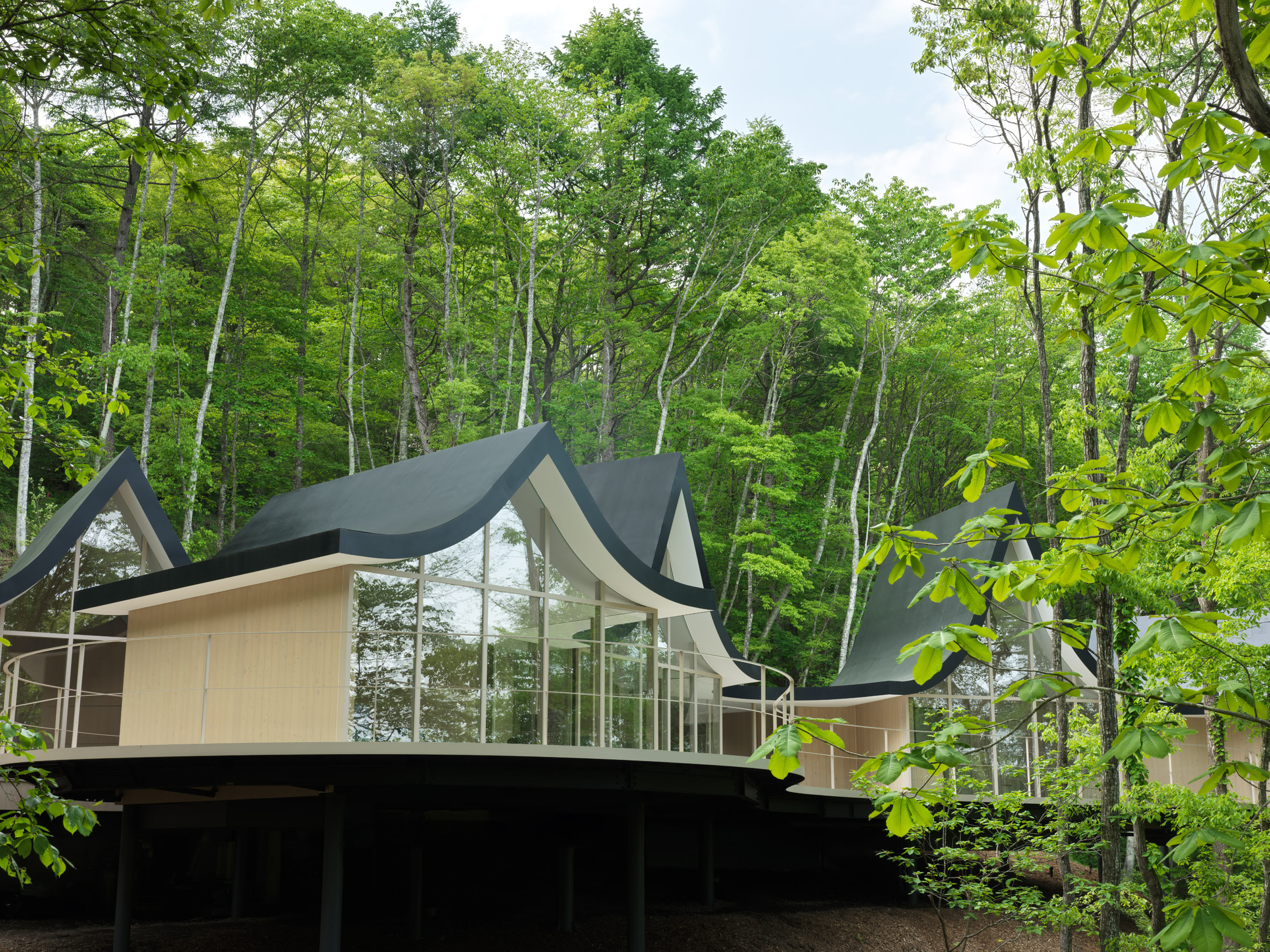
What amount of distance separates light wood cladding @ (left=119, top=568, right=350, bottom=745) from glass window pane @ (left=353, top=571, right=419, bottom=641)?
0.17 metres

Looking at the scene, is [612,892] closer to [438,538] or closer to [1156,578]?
[438,538]

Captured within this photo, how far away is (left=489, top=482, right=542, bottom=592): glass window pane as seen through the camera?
12.2 meters

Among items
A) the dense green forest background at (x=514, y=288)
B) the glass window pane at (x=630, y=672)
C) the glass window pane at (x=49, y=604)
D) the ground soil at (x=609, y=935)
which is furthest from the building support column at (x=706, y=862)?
the glass window pane at (x=49, y=604)

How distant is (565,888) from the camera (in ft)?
45.2

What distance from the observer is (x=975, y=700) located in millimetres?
19609

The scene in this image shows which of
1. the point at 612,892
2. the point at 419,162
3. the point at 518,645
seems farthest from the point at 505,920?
the point at 419,162

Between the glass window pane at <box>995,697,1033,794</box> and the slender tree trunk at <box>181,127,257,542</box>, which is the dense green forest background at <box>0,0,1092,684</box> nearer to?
the slender tree trunk at <box>181,127,257,542</box>

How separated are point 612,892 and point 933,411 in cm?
2176

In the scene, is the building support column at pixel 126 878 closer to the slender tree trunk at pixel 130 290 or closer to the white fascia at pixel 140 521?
the white fascia at pixel 140 521

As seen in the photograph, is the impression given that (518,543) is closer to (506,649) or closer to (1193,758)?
(506,649)

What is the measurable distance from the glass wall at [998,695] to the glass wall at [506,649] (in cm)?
772

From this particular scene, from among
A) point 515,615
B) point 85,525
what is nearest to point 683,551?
point 515,615

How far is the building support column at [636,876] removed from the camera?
36.9 ft

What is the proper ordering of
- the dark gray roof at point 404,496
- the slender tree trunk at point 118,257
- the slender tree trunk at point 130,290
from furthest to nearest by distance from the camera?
the slender tree trunk at point 118,257 → the slender tree trunk at point 130,290 → the dark gray roof at point 404,496
